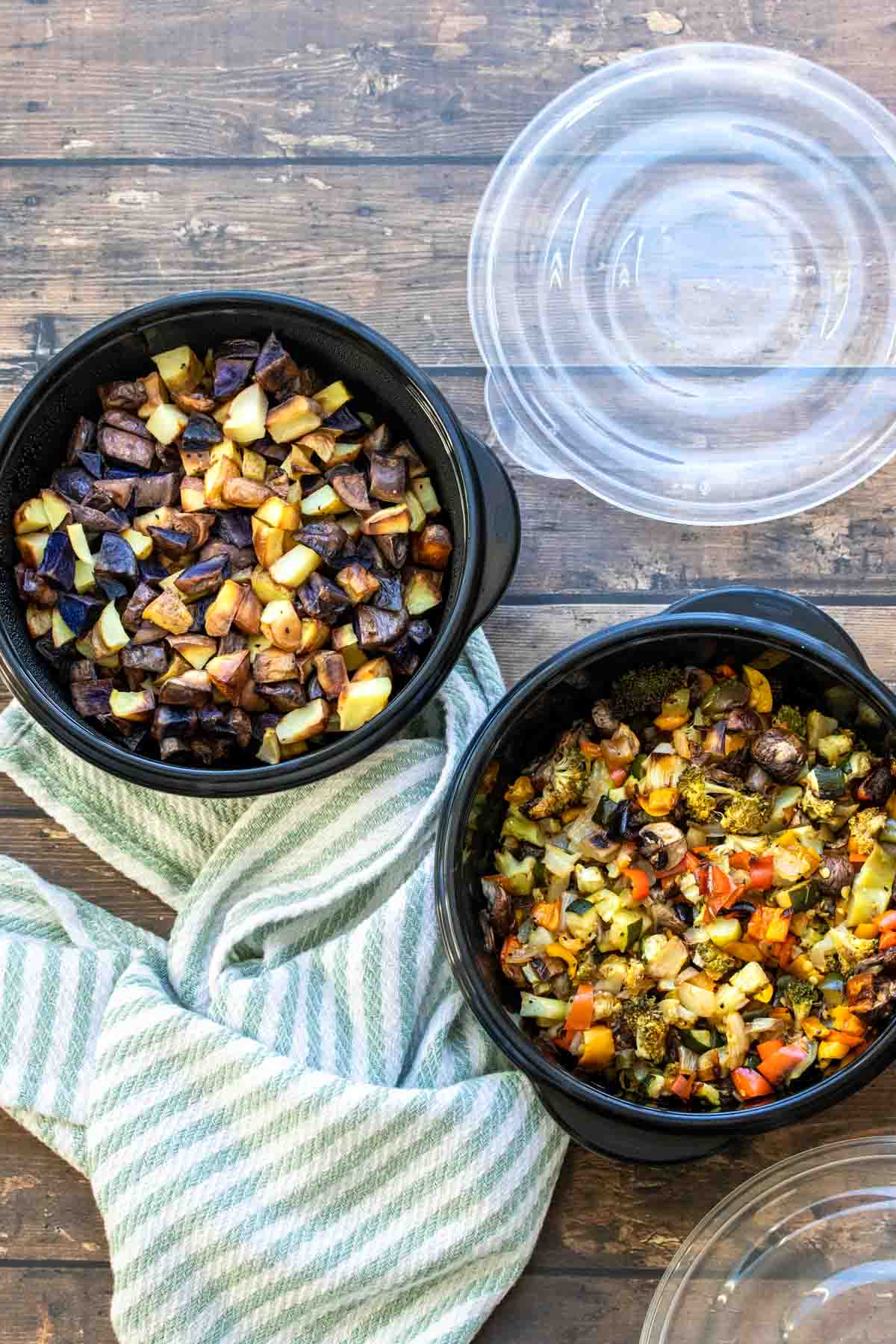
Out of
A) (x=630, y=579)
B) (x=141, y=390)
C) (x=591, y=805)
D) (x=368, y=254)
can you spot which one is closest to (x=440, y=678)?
(x=591, y=805)

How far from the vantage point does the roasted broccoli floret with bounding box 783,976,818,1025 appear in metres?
1.42

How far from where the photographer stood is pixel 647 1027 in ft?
4.64

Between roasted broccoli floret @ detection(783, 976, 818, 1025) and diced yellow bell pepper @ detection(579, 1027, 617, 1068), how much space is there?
20cm

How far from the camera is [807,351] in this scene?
66.6 inches

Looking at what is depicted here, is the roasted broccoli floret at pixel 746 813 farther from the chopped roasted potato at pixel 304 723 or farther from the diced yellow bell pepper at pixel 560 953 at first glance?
the chopped roasted potato at pixel 304 723

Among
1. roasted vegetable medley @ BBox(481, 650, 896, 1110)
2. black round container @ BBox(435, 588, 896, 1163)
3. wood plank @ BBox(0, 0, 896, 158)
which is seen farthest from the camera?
wood plank @ BBox(0, 0, 896, 158)

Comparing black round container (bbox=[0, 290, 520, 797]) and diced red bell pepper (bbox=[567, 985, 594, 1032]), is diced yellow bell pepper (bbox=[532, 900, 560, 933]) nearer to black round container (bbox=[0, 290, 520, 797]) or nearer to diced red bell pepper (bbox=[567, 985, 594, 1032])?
diced red bell pepper (bbox=[567, 985, 594, 1032])

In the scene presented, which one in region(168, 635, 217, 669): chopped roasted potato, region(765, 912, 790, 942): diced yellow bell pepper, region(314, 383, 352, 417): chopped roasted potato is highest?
region(314, 383, 352, 417): chopped roasted potato

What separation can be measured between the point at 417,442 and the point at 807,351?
1.85 feet

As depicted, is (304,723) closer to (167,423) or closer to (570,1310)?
(167,423)

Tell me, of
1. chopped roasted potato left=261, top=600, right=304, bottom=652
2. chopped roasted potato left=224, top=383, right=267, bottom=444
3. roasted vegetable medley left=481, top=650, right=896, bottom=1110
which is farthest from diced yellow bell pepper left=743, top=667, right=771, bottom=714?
chopped roasted potato left=224, top=383, right=267, bottom=444

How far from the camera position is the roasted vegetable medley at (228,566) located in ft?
4.72

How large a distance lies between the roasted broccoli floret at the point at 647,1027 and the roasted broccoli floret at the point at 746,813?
0.22 meters

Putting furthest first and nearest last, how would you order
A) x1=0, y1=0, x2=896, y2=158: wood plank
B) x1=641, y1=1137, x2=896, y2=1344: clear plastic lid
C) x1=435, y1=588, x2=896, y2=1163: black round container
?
x1=0, y1=0, x2=896, y2=158: wood plank
x1=641, y1=1137, x2=896, y2=1344: clear plastic lid
x1=435, y1=588, x2=896, y2=1163: black round container
